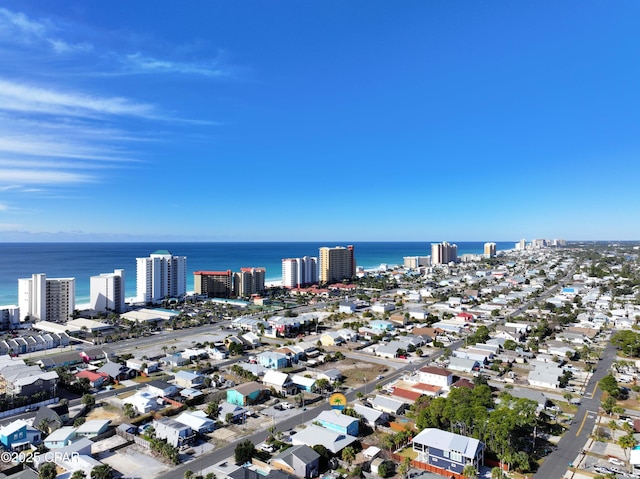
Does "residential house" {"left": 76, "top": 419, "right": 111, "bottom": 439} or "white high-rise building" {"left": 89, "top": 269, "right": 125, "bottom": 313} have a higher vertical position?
"white high-rise building" {"left": 89, "top": 269, "right": 125, "bottom": 313}

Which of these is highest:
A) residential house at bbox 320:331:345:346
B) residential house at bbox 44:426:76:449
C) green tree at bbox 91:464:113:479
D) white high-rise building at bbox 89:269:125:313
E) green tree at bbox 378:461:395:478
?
white high-rise building at bbox 89:269:125:313

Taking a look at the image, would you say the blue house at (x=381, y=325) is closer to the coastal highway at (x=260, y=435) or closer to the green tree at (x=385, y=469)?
the coastal highway at (x=260, y=435)

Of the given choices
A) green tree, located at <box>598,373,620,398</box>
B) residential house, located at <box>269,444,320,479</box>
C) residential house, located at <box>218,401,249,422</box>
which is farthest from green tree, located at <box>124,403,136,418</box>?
green tree, located at <box>598,373,620,398</box>

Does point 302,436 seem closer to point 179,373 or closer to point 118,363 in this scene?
point 179,373

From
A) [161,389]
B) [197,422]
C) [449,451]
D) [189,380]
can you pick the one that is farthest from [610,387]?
[161,389]

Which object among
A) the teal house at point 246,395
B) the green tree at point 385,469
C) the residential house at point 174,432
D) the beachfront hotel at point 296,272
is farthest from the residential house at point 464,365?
the beachfront hotel at point 296,272

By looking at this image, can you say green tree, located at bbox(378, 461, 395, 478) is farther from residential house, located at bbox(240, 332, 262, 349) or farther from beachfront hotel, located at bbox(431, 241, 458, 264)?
beachfront hotel, located at bbox(431, 241, 458, 264)

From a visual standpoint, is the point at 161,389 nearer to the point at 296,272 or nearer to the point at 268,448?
the point at 268,448
